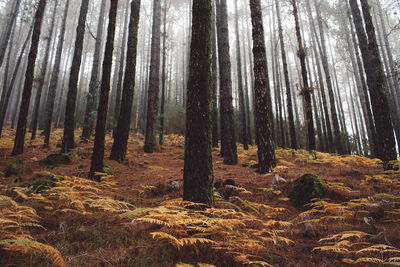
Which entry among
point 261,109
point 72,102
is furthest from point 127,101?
point 261,109

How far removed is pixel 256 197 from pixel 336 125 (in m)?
13.8

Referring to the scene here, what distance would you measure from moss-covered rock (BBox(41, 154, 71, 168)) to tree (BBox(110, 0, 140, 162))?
147 cm

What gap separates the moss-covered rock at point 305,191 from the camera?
11.9ft

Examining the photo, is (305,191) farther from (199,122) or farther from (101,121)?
(101,121)

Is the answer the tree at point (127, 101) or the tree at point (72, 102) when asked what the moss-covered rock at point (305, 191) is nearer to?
the tree at point (127, 101)

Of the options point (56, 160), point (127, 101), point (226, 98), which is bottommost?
point (56, 160)

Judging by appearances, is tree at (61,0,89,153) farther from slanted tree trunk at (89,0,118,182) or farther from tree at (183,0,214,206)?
tree at (183,0,214,206)

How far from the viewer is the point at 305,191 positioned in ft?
12.2

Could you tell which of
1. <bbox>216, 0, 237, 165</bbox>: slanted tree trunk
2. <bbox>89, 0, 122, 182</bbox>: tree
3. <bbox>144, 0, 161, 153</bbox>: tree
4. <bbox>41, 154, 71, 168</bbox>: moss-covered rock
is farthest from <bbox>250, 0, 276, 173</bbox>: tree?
<bbox>41, 154, 71, 168</bbox>: moss-covered rock

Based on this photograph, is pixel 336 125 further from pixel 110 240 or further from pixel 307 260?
pixel 110 240

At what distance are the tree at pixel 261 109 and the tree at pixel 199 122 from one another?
3.67 meters

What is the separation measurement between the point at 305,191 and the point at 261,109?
2985mm

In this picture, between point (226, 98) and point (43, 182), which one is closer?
point (43, 182)

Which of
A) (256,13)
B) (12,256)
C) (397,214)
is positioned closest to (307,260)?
(397,214)
